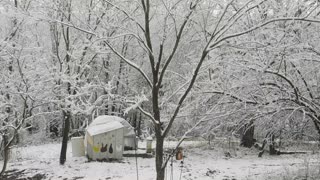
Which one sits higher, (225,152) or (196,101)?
(196,101)

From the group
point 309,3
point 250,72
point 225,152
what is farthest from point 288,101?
point 225,152

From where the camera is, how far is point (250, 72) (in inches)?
254

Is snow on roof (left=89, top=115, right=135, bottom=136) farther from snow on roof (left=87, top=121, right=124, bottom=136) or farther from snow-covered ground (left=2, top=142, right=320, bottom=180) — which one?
snow-covered ground (left=2, top=142, right=320, bottom=180)

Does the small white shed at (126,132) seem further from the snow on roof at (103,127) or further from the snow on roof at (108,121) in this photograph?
the snow on roof at (103,127)

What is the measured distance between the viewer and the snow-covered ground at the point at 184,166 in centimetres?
1013

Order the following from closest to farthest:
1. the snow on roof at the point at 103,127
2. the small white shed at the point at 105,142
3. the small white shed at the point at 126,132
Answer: the small white shed at the point at 105,142 → the snow on roof at the point at 103,127 → the small white shed at the point at 126,132

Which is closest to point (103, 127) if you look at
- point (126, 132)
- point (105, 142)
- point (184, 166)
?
point (105, 142)

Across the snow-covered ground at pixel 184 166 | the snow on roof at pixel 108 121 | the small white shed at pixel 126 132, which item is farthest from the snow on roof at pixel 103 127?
the snow-covered ground at pixel 184 166

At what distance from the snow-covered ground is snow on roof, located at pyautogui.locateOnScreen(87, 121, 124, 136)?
3.89ft

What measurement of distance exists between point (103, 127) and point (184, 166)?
3.93m

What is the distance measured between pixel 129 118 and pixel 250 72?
20996 millimetres

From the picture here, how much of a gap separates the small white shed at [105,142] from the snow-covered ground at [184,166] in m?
0.50

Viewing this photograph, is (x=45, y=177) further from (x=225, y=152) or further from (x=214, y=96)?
(x=225, y=152)

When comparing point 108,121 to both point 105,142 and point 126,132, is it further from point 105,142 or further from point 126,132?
point 105,142
